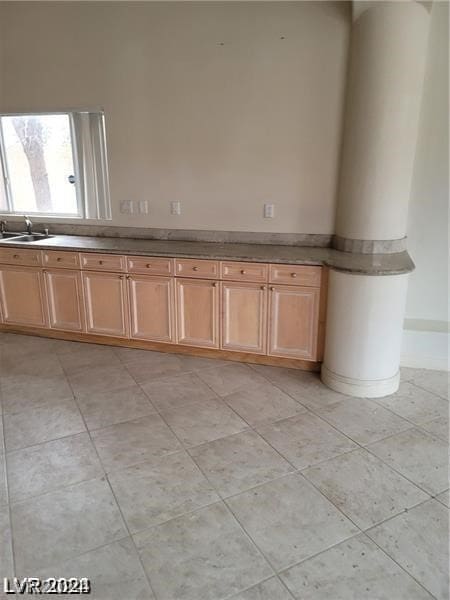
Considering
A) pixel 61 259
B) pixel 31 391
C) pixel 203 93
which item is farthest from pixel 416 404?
pixel 61 259

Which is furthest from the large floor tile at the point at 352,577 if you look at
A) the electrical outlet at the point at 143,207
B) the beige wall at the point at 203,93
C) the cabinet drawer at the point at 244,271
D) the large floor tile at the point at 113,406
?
the electrical outlet at the point at 143,207

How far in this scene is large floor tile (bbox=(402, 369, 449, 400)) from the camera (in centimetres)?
292

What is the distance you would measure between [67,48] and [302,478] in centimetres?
377

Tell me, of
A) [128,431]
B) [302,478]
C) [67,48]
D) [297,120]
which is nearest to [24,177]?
[67,48]

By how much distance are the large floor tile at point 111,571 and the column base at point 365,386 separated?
169 cm

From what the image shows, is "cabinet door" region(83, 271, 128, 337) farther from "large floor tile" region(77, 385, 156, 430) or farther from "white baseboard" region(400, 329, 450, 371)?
"white baseboard" region(400, 329, 450, 371)

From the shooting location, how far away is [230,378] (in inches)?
123

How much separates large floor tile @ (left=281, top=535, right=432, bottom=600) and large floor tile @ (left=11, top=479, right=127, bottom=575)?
73 centimetres

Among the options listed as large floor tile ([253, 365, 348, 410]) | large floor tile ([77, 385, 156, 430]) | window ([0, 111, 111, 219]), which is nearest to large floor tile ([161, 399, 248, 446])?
large floor tile ([77, 385, 156, 430])

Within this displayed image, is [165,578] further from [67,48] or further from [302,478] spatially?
[67,48]

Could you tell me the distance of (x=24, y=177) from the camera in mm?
4234

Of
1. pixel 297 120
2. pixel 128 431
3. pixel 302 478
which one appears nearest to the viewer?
pixel 302 478

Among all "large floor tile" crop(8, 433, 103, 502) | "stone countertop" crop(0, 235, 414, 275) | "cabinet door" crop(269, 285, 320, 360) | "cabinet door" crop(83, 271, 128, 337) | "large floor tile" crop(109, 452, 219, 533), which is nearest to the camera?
"large floor tile" crop(109, 452, 219, 533)

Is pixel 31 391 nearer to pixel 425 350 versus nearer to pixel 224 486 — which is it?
pixel 224 486
